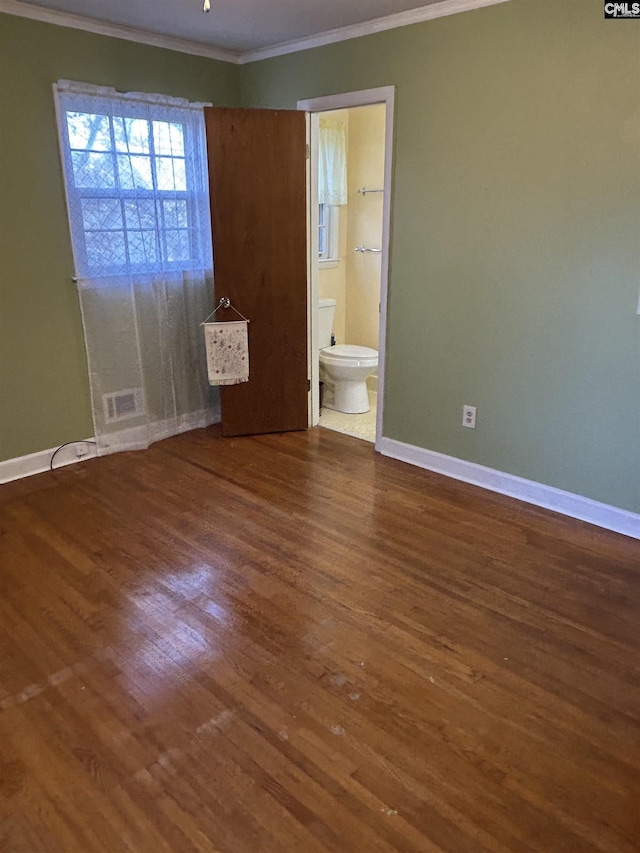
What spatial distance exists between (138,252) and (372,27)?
1.75 meters

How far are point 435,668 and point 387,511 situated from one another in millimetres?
1134

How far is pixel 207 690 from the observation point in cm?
196

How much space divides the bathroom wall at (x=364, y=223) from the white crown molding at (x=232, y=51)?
42.0 inches

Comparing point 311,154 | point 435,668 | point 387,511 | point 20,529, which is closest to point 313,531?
point 387,511

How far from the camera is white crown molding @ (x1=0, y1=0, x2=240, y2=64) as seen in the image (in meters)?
3.02

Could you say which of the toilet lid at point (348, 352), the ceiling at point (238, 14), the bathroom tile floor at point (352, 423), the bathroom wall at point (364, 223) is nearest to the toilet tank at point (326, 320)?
the toilet lid at point (348, 352)

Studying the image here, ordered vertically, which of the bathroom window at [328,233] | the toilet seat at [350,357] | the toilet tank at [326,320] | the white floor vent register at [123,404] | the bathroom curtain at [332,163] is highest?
the bathroom curtain at [332,163]

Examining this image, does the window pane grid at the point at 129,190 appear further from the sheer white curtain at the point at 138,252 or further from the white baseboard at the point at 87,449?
the white baseboard at the point at 87,449

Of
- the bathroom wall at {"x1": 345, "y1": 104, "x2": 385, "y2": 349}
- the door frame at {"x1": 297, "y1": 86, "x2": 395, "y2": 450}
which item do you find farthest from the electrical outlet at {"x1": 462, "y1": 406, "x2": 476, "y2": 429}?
the bathroom wall at {"x1": 345, "y1": 104, "x2": 385, "y2": 349}

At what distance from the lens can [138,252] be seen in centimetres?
366

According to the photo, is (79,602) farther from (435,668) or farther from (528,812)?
(528,812)

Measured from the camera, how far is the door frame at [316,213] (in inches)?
133

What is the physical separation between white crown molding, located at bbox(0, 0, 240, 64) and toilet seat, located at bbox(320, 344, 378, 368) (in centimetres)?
198

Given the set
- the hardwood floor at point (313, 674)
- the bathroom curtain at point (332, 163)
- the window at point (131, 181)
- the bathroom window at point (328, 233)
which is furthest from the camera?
the bathroom window at point (328, 233)
